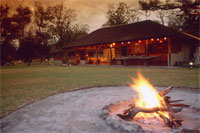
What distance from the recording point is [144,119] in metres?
2.44

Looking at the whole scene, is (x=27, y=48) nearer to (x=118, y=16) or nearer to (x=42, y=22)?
(x=42, y=22)

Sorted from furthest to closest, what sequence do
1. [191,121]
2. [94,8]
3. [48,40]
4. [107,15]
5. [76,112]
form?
[107,15] → [48,40] → [94,8] → [76,112] → [191,121]

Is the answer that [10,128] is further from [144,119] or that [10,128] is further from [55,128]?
[144,119]

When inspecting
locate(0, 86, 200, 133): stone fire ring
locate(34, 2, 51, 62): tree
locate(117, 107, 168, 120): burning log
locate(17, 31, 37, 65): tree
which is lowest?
locate(0, 86, 200, 133): stone fire ring

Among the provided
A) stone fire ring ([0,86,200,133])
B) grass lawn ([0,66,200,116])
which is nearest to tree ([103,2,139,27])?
grass lawn ([0,66,200,116])

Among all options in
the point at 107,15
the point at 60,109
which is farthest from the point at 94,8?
the point at 107,15

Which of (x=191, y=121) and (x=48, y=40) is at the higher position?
(x=48, y=40)

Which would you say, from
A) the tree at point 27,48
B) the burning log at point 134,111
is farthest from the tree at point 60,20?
the burning log at point 134,111

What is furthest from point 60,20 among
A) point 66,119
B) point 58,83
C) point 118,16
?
point 66,119

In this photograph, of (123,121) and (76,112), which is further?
(76,112)

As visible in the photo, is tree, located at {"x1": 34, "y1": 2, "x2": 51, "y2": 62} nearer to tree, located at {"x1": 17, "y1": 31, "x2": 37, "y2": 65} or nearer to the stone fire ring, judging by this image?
tree, located at {"x1": 17, "y1": 31, "x2": 37, "y2": 65}

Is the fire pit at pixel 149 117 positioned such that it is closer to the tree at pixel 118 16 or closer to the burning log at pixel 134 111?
the burning log at pixel 134 111

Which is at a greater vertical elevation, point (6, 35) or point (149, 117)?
point (6, 35)

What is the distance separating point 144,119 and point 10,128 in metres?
2.09
